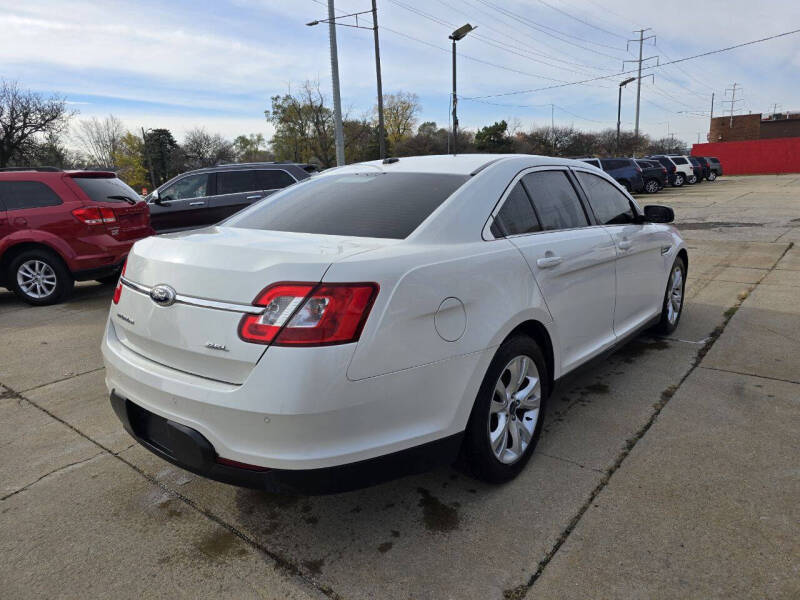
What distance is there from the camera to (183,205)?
9.81 m

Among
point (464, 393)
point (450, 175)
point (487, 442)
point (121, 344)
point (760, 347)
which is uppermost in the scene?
point (450, 175)

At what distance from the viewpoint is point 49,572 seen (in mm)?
2246

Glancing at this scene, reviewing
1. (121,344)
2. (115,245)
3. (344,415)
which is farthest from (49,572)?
(115,245)

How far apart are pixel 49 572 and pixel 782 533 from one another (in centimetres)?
301

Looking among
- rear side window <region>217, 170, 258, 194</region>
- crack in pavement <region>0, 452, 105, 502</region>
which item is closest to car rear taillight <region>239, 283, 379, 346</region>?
crack in pavement <region>0, 452, 105, 502</region>

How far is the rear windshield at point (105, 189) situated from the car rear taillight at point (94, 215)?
0.18m

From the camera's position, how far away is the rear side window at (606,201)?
3734 millimetres

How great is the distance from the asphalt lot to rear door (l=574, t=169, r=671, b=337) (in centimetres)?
50

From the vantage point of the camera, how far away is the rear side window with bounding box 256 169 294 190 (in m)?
10.1

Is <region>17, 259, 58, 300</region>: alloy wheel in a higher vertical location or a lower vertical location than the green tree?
lower

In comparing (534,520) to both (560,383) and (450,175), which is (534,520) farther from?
(450,175)

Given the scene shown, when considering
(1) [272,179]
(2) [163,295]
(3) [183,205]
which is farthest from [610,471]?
(3) [183,205]

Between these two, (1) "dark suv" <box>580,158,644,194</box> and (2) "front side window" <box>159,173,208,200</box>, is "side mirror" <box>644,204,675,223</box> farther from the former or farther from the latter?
(1) "dark suv" <box>580,158,644,194</box>

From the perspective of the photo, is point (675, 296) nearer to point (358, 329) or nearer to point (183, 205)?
point (358, 329)
